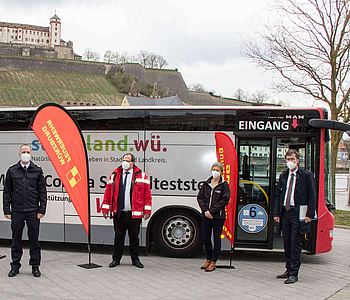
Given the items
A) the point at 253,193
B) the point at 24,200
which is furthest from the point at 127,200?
the point at 253,193

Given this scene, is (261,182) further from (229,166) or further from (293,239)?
(293,239)

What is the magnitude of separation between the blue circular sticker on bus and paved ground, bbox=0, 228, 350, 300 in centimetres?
61

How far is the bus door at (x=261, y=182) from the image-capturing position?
6.85 meters

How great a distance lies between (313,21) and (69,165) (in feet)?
37.7

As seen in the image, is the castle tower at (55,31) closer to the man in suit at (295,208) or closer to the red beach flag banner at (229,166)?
the red beach flag banner at (229,166)

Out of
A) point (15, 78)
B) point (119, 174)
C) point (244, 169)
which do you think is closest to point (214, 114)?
point (244, 169)

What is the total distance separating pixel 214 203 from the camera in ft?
20.1

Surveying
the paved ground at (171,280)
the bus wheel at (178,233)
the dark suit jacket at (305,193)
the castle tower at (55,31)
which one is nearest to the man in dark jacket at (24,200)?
the paved ground at (171,280)

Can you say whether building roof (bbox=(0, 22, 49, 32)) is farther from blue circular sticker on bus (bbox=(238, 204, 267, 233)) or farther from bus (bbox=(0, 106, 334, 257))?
blue circular sticker on bus (bbox=(238, 204, 267, 233))

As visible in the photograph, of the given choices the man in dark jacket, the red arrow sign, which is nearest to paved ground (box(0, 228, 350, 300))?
the man in dark jacket

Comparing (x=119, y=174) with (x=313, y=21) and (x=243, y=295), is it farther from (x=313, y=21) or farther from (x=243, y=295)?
(x=313, y=21)

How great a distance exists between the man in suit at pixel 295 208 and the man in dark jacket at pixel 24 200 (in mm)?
3406

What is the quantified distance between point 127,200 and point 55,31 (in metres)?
140

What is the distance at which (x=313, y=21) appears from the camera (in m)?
14.4
